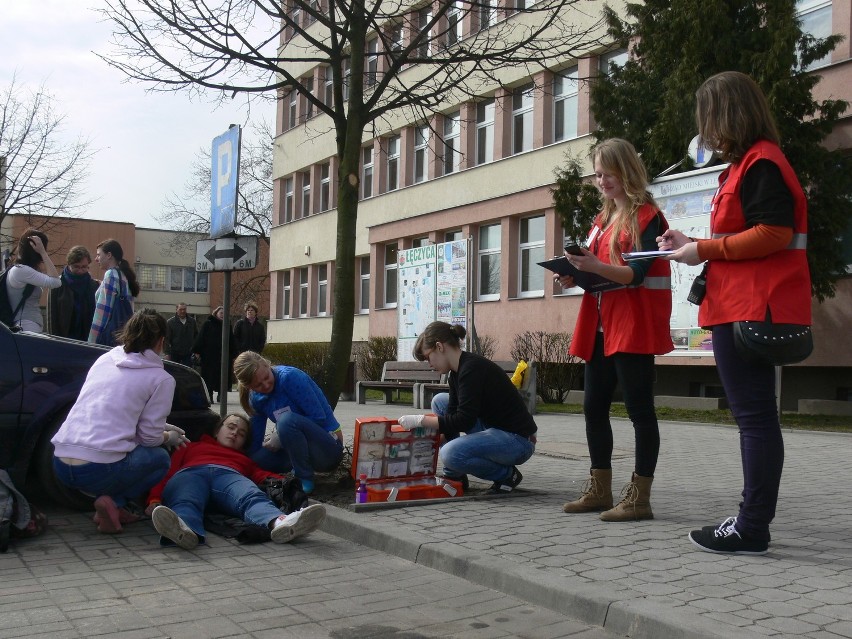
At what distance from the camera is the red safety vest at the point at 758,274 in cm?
448

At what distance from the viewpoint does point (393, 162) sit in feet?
103

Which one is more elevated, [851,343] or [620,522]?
[851,343]

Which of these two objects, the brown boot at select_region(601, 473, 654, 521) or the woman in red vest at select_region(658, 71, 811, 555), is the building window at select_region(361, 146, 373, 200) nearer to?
the brown boot at select_region(601, 473, 654, 521)

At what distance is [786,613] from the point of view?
3713 millimetres

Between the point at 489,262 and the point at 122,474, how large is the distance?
2048cm

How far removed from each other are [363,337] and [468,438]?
2511cm

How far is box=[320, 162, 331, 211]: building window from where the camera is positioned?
35375mm

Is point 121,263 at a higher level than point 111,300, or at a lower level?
higher

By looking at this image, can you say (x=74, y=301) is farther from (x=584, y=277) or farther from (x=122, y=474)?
(x=584, y=277)

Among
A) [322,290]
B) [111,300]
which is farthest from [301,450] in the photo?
[322,290]

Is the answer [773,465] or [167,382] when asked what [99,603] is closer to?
[167,382]

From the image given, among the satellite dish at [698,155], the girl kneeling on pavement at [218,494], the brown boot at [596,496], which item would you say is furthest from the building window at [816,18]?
the girl kneeling on pavement at [218,494]

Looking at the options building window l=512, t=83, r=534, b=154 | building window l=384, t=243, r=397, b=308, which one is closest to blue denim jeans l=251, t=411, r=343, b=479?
building window l=512, t=83, r=534, b=154

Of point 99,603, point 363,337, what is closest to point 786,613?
point 99,603
